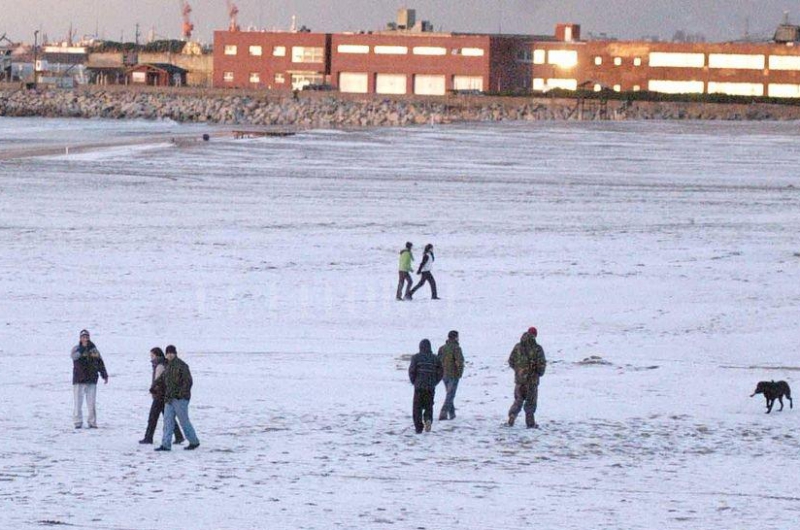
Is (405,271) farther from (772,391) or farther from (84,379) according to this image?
(84,379)

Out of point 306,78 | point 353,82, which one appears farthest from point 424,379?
point 306,78

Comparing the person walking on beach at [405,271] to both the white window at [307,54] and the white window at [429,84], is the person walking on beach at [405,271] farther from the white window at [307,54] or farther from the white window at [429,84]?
the white window at [307,54]

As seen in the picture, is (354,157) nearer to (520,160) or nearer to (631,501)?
(520,160)

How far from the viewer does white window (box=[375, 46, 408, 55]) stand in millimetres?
130000

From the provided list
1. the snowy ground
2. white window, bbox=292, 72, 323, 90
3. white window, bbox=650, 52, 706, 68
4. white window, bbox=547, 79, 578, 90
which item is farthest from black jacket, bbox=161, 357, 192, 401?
white window, bbox=292, 72, 323, 90

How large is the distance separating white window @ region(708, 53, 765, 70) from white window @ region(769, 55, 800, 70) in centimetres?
85

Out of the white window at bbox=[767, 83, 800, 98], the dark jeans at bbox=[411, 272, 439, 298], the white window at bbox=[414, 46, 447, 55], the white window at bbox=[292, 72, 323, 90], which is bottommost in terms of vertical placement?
the dark jeans at bbox=[411, 272, 439, 298]

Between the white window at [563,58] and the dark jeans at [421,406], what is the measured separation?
120 m

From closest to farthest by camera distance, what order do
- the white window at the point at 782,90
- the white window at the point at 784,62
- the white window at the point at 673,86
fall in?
1. the white window at the point at 784,62
2. the white window at the point at 782,90
3. the white window at the point at 673,86

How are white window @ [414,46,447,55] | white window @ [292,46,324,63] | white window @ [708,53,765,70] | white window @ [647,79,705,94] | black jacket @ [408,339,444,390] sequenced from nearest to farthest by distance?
1. black jacket @ [408,339,444,390]
2. white window @ [708,53,765,70]
3. white window @ [414,46,447,55]
4. white window @ [647,79,705,94]
5. white window @ [292,46,324,63]

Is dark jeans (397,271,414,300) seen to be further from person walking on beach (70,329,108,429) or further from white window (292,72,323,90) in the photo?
white window (292,72,323,90)

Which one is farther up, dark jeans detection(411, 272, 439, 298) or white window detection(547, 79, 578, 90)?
white window detection(547, 79, 578, 90)

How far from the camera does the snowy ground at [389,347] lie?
1223 cm

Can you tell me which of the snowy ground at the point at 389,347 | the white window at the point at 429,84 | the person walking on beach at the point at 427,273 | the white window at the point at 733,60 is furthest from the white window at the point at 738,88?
the person walking on beach at the point at 427,273
